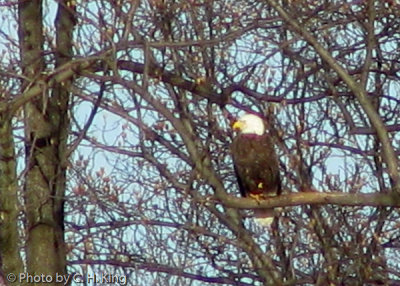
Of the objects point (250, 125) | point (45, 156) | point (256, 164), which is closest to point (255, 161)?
point (256, 164)

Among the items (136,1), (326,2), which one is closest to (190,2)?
(326,2)

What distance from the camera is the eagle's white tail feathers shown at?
24.7ft

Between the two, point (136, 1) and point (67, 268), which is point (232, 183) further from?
point (136, 1)

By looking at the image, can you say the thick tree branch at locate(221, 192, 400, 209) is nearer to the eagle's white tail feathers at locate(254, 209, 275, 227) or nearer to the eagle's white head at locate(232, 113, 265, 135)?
the eagle's white tail feathers at locate(254, 209, 275, 227)

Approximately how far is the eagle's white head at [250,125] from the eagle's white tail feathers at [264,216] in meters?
0.48

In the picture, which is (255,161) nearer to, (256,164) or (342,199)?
(256,164)

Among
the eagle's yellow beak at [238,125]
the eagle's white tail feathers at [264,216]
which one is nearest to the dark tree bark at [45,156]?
the eagle's yellow beak at [238,125]

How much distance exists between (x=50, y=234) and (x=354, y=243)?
1.97 metres

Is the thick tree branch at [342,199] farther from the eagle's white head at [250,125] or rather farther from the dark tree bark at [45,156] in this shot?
the dark tree bark at [45,156]

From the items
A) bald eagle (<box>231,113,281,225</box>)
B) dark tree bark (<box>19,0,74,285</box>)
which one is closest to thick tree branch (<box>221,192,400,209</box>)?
bald eagle (<box>231,113,281,225</box>)

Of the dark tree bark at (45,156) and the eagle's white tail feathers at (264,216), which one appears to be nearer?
the eagle's white tail feathers at (264,216)

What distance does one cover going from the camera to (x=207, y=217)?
8.58 m

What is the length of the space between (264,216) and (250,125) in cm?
56

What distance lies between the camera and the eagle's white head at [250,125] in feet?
25.4
